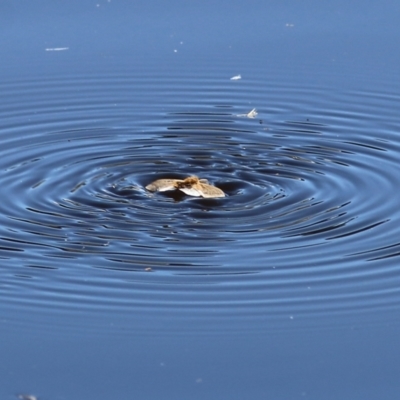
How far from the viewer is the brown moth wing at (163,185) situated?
5.64m

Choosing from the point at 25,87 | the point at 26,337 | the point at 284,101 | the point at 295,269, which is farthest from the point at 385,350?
the point at 25,87

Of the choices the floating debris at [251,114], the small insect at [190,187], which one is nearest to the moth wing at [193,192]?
the small insect at [190,187]

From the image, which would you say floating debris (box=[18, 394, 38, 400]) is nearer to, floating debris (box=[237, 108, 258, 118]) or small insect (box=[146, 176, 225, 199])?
small insect (box=[146, 176, 225, 199])

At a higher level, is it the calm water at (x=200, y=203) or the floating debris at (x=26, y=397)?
the calm water at (x=200, y=203)

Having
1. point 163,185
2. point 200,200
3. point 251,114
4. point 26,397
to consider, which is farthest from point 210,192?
point 26,397

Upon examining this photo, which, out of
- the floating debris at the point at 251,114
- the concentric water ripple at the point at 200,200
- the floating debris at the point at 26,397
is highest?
the floating debris at the point at 251,114

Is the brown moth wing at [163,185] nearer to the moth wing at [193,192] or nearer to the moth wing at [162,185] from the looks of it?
the moth wing at [162,185]

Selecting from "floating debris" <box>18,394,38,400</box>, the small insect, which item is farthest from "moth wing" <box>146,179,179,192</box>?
"floating debris" <box>18,394,38,400</box>

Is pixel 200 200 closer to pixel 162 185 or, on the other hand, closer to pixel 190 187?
pixel 190 187

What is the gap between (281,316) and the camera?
4266mm

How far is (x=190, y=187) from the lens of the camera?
18.1ft

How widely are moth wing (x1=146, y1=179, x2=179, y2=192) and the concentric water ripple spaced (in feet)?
0.20

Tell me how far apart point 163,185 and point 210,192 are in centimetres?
28

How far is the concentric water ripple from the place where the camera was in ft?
14.9
